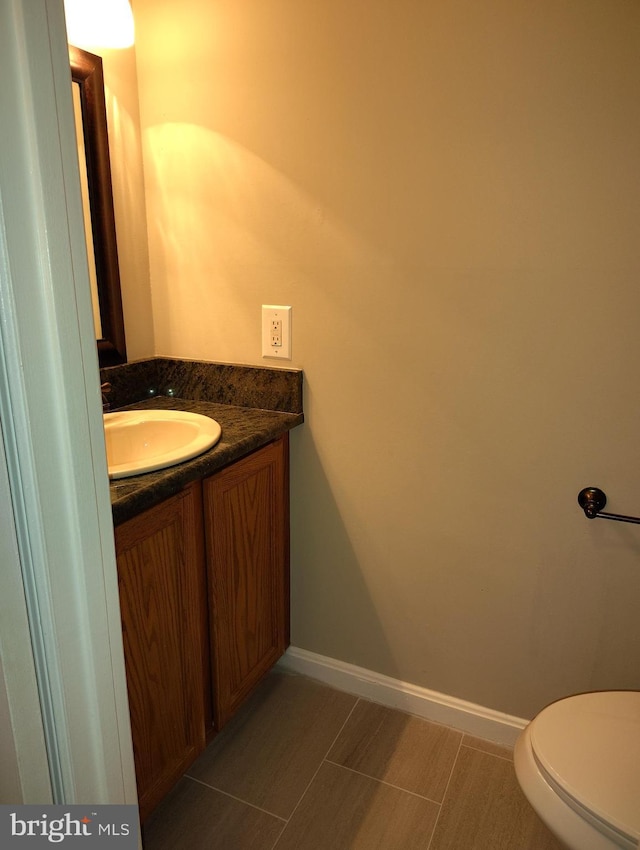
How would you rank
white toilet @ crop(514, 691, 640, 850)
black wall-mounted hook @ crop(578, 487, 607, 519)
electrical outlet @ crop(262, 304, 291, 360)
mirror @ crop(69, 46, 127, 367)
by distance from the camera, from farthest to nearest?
electrical outlet @ crop(262, 304, 291, 360)
mirror @ crop(69, 46, 127, 367)
black wall-mounted hook @ crop(578, 487, 607, 519)
white toilet @ crop(514, 691, 640, 850)

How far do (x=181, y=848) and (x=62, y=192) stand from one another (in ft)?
4.74

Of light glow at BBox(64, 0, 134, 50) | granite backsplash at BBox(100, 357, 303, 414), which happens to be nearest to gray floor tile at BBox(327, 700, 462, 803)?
granite backsplash at BBox(100, 357, 303, 414)

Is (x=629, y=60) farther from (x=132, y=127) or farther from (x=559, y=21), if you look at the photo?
(x=132, y=127)

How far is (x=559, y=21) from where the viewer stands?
1.22m

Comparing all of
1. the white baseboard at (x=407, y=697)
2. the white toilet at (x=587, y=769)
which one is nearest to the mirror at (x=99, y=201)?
the white baseboard at (x=407, y=697)

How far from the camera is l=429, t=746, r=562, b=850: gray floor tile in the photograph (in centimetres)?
137

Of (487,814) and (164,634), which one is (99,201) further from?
(487,814)

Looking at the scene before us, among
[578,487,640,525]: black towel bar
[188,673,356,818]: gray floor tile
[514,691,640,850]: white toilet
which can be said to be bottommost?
[188,673,356,818]: gray floor tile

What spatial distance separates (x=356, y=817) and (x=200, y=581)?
704 millimetres

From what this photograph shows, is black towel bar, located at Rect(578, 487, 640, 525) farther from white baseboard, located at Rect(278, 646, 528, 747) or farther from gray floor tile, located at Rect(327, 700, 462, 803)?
gray floor tile, located at Rect(327, 700, 462, 803)

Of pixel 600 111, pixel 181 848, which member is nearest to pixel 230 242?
pixel 600 111

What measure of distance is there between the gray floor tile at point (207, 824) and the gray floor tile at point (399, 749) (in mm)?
269

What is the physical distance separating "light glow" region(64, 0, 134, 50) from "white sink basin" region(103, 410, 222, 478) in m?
0.94

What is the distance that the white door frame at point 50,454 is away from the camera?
549mm
